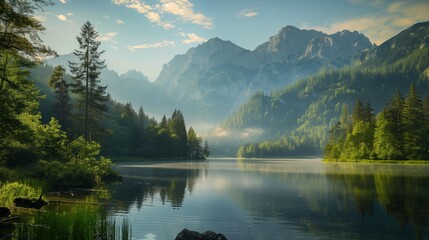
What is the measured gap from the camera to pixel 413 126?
118m

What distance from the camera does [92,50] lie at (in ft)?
199

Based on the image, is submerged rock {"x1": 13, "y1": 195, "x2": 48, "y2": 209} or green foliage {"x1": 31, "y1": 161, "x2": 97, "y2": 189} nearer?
submerged rock {"x1": 13, "y1": 195, "x2": 48, "y2": 209}

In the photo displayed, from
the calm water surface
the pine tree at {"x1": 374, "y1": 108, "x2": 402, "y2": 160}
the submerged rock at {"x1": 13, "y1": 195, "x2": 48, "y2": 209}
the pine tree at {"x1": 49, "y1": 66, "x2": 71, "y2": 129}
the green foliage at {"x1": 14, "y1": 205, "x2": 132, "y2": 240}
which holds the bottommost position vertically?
the calm water surface

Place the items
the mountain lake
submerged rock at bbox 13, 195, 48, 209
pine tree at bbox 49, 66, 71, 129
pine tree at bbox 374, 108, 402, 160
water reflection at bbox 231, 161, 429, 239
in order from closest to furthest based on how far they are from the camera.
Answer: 1. the mountain lake
2. water reflection at bbox 231, 161, 429, 239
3. submerged rock at bbox 13, 195, 48, 209
4. pine tree at bbox 49, 66, 71, 129
5. pine tree at bbox 374, 108, 402, 160

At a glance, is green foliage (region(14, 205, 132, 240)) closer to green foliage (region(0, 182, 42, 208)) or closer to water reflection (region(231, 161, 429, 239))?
green foliage (region(0, 182, 42, 208))

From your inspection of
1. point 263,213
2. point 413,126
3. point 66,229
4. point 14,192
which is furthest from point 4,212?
point 413,126

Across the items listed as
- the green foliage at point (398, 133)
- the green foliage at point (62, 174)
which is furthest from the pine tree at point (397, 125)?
the green foliage at point (62, 174)

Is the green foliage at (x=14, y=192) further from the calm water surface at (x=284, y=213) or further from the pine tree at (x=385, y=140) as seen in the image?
the pine tree at (x=385, y=140)

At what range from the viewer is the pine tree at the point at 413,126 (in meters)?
112

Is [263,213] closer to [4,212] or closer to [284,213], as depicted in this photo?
[284,213]

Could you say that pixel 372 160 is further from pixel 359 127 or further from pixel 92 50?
pixel 92 50

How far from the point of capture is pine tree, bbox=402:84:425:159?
112 metres

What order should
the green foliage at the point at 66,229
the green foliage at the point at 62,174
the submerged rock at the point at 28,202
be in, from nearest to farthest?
the green foliage at the point at 66,229 < the submerged rock at the point at 28,202 < the green foliage at the point at 62,174

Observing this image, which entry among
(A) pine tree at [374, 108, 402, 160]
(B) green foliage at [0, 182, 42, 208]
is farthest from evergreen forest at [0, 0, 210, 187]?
(A) pine tree at [374, 108, 402, 160]
